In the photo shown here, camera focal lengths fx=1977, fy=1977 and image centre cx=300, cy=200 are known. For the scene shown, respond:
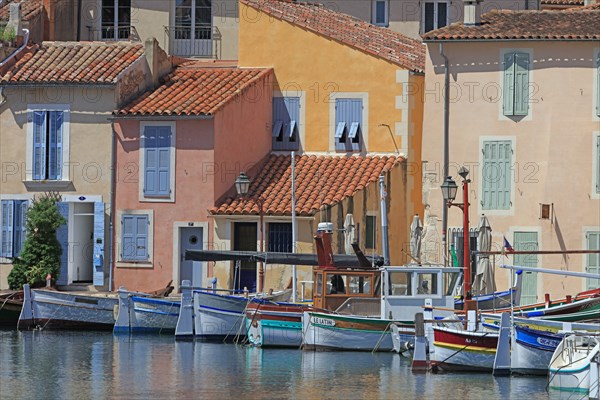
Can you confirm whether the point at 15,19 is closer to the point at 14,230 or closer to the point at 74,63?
the point at 74,63

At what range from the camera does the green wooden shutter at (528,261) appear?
5022 cm

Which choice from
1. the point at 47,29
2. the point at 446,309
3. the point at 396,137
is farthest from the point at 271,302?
the point at 47,29

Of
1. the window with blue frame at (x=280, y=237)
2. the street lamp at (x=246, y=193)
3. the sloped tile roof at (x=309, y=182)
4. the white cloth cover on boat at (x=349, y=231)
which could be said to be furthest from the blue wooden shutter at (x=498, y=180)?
the street lamp at (x=246, y=193)

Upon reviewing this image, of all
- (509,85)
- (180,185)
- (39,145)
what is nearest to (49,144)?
(39,145)

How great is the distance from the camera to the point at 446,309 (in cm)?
4384

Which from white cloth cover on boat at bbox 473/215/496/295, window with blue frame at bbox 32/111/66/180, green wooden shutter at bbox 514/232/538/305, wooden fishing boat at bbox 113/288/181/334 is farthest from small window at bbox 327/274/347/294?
window with blue frame at bbox 32/111/66/180

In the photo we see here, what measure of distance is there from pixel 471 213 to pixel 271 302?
681 centimetres

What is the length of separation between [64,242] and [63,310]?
11.9 feet

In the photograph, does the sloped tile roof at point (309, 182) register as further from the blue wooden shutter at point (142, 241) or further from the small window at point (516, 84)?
the small window at point (516, 84)

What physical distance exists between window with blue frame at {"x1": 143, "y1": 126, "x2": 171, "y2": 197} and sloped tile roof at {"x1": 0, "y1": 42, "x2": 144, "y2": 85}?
183 cm

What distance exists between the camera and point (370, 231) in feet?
175

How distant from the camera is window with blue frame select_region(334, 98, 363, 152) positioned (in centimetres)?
5456

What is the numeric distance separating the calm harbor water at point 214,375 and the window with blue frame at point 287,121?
367 inches

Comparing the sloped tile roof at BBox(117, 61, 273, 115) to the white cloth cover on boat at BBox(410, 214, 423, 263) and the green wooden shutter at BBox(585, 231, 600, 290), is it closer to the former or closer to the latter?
the white cloth cover on boat at BBox(410, 214, 423, 263)
